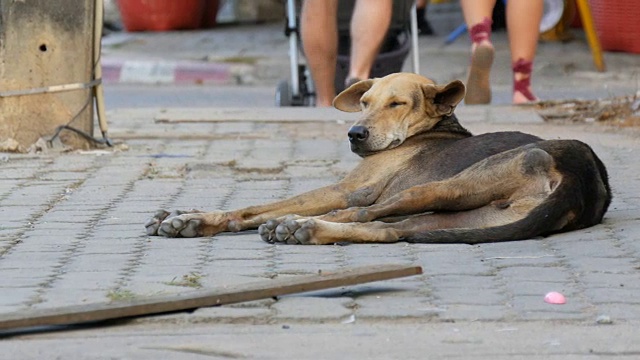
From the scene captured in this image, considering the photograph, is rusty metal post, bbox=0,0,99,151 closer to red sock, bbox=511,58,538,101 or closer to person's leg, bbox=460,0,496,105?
person's leg, bbox=460,0,496,105

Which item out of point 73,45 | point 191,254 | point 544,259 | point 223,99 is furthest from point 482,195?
point 223,99

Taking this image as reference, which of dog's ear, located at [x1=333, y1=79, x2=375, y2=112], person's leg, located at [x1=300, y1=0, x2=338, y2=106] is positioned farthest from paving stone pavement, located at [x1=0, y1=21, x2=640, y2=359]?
person's leg, located at [x1=300, y1=0, x2=338, y2=106]

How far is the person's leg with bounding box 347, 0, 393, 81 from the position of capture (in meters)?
8.52

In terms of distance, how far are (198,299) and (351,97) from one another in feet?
6.89

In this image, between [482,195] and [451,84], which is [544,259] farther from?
[451,84]

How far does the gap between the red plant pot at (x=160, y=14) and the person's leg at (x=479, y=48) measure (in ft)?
18.9

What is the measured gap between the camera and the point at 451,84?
5508 millimetres

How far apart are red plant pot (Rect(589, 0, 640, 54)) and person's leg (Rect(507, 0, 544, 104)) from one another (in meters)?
3.32

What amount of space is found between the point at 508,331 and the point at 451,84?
1956 millimetres

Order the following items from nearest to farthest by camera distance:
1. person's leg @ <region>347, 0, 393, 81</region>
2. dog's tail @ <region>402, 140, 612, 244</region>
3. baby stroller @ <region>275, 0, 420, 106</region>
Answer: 1. dog's tail @ <region>402, 140, 612, 244</region>
2. person's leg @ <region>347, 0, 393, 81</region>
3. baby stroller @ <region>275, 0, 420, 106</region>

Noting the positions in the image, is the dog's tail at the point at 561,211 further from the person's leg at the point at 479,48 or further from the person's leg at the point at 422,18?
the person's leg at the point at 422,18

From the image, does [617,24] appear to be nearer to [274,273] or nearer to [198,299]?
[274,273]

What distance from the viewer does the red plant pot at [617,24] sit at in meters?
11.9

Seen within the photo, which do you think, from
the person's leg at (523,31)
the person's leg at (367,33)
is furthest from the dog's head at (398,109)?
the person's leg at (523,31)
